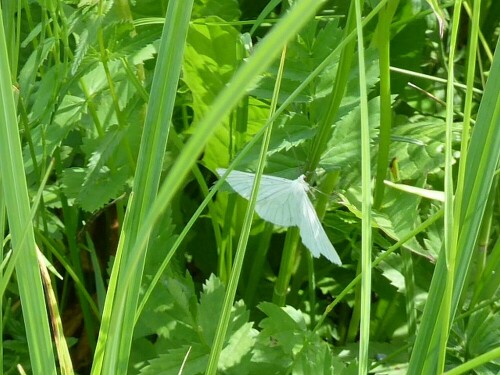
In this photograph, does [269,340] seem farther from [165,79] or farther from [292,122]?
[165,79]

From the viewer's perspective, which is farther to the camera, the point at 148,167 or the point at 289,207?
the point at 289,207

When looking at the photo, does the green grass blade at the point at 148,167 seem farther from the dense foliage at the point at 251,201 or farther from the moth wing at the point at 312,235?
the moth wing at the point at 312,235

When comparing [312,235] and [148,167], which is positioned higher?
[148,167]

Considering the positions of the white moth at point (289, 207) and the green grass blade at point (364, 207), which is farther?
the white moth at point (289, 207)

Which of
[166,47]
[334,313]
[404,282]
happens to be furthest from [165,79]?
[334,313]

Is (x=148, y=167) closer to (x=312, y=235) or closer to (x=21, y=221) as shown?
(x=21, y=221)

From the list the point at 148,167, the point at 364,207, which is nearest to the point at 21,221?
the point at 148,167

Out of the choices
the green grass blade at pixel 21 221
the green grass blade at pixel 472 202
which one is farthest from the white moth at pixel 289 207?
the green grass blade at pixel 21 221

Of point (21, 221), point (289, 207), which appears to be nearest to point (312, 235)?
point (289, 207)

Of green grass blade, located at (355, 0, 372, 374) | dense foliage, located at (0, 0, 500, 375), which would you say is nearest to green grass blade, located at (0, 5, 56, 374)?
dense foliage, located at (0, 0, 500, 375)
